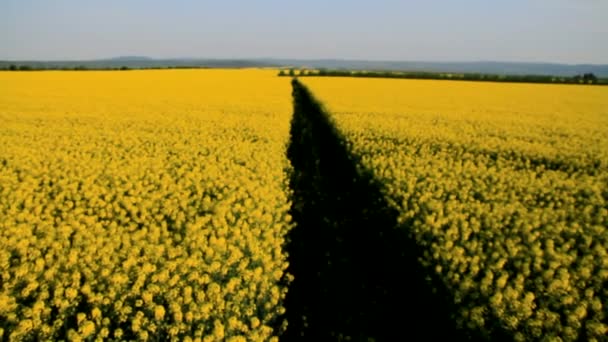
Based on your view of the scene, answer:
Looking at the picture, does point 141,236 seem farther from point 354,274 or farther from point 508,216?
point 508,216

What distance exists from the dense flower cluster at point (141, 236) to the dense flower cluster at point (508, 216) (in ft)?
7.25

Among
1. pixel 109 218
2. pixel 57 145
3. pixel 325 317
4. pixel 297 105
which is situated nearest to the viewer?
pixel 109 218

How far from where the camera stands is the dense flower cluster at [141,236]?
4164 mm

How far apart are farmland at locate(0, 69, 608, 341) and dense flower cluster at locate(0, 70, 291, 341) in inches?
1.2

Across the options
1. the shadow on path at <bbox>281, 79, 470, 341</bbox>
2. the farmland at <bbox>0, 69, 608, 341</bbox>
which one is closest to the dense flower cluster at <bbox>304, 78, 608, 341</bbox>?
the farmland at <bbox>0, 69, 608, 341</bbox>

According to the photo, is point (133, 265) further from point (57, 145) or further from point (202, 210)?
point (57, 145)

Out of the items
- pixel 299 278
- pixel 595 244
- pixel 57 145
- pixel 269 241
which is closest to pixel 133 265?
pixel 269 241

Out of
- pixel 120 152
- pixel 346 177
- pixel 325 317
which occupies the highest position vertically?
pixel 120 152

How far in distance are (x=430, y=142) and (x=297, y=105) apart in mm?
17437

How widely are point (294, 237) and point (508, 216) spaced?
443 cm

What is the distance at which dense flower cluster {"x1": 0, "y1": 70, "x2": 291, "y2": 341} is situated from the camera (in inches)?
164

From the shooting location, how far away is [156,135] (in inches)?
529

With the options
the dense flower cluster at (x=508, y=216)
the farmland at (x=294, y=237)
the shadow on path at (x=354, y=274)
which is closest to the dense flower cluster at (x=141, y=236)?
the farmland at (x=294, y=237)

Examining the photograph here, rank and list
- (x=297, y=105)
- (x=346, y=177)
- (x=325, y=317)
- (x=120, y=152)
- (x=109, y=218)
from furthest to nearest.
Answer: (x=297, y=105), (x=346, y=177), (x=120, y=152), (x=325, y=317), (x=109, y=218)
